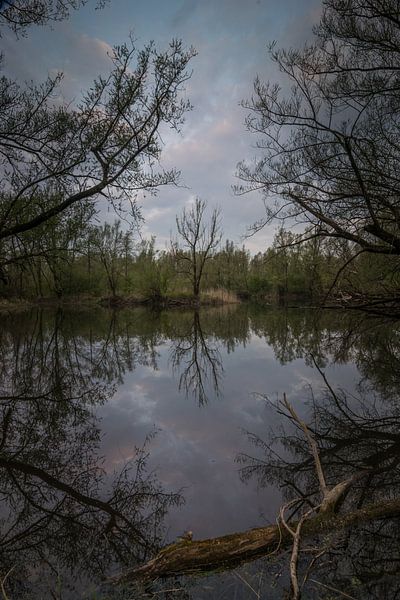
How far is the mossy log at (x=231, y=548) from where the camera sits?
5.43ft

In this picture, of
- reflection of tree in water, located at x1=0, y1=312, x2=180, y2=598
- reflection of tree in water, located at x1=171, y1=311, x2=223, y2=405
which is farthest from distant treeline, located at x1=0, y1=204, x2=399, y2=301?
reflection of tree in water, located at x1=0, y1=312, x2=180, y2=598

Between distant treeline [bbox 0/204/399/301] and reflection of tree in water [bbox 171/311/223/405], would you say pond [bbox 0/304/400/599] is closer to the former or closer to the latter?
reflection of tree in water [bbox 171/311/223/405]

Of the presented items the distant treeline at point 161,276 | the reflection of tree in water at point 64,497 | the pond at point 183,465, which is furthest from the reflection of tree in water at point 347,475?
the distant treeline at point 161,276

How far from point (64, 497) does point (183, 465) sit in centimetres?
102

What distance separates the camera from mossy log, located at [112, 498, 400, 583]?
1655mm

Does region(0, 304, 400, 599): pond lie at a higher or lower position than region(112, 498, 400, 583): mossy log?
lower

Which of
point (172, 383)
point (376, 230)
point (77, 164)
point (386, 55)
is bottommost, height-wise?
point (172, 383)

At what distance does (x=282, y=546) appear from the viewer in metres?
1.78

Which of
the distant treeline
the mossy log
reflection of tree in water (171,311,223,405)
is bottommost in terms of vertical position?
reflection of tree in water (171,311,223,405)

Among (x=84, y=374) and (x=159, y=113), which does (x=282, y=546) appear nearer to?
(x=84, y=374)

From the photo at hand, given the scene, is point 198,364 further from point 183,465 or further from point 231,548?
point 231,548

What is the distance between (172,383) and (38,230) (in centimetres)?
486

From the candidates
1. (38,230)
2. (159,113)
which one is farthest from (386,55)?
(38,230)

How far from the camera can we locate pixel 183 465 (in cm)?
313
